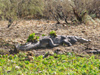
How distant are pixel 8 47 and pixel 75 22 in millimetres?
7752

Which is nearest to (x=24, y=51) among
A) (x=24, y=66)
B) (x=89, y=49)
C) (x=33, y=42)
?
(x=33, y=42)

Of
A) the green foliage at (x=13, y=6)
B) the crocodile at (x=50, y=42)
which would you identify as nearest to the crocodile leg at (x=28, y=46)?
the crocodile at (x=50, y=42)

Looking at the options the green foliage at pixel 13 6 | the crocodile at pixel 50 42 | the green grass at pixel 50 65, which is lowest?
the green grass at pixel 50 65

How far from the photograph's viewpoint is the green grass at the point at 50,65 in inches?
218

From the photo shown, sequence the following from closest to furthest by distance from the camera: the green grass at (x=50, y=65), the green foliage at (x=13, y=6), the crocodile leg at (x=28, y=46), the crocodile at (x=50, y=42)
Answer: the green grass at (x=50, y=65) < the crocodile leg at (x=28, y=46) < the crocodile at (x=50, y=42) < the green foliage at (x=13, y=6)

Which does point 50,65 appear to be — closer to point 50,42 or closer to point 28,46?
point 28,46

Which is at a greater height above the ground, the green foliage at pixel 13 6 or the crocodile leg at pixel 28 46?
the green foliage at pixel 13 6

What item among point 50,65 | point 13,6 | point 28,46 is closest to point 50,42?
point 28,46

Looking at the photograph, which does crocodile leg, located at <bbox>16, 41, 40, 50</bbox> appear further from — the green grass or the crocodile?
the green grass

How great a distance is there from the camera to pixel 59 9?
17.0 metres

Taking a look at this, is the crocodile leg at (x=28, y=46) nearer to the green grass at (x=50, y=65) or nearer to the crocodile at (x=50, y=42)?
the crocodile at (x=50, y=42)

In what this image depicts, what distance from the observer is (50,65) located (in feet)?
20.4

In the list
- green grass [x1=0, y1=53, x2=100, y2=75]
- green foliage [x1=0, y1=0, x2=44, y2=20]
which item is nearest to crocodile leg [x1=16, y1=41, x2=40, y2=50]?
green grass [x1=0, y1=53, x2=100, y2=75]

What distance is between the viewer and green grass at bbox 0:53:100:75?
5.53 metres
